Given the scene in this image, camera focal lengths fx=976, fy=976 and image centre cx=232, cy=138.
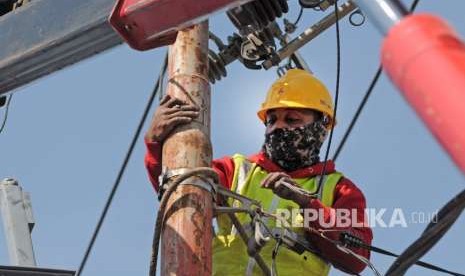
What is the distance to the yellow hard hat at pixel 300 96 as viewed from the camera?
18.4 ft

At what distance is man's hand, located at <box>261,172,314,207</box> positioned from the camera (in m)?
4.54

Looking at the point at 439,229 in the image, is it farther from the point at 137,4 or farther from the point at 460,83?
the point at 460,83

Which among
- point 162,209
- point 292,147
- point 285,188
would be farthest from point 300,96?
point 162,209

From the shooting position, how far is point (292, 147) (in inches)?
214

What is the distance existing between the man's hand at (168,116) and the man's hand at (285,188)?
1.52 ft

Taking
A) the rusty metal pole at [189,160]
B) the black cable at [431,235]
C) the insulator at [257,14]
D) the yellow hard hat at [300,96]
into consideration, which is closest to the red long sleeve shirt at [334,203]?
the rusty metal pole at [189,160]

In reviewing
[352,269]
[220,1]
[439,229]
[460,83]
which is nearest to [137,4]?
[220,1]

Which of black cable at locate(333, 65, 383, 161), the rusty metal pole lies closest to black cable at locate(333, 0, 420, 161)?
black cable at locate(333, 65, 383, 161)

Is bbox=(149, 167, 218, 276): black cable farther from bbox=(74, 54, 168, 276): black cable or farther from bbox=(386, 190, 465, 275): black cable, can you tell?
bbox=(74, 54, 168, 276): black cable

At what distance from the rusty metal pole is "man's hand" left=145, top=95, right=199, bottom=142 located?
0.11 ft

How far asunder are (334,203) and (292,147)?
461mm

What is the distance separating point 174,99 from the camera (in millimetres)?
4531

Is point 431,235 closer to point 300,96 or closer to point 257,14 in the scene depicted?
point 300,96

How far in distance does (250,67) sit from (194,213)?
3.29 metres
